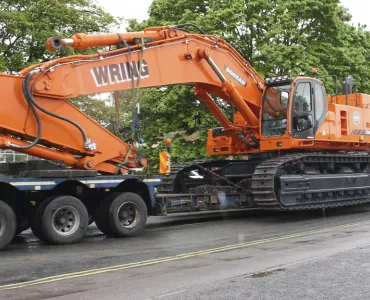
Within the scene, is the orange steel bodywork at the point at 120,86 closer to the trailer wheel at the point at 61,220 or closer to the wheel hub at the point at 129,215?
the wheel hub at the point at 129,215

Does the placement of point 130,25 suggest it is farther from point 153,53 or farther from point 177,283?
point 177,283

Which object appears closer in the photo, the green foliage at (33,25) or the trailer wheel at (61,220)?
the trailer wheel at (61,220)

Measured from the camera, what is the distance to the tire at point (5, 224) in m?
9.29

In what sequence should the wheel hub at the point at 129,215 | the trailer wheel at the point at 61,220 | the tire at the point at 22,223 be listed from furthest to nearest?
the wheel hub at the point at 129,215 → the tire at the point at 22,223 → the trailer wheel at the point at 61,220

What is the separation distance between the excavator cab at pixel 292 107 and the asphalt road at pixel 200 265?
2828mm

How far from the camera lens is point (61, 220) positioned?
10.1 metres

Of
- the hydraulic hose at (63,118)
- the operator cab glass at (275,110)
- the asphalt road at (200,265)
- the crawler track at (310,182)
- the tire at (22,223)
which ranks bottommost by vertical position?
the asphalt road at (200,265)

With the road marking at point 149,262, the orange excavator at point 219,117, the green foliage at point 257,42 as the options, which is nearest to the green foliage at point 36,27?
the green foliage at point 257,42

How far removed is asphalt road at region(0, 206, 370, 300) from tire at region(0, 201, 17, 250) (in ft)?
0.89

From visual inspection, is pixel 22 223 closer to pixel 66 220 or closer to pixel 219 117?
pixel 66 220

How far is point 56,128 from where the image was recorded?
10.4 metres

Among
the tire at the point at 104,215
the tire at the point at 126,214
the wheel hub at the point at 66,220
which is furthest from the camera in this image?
the tire at the point at 104,215

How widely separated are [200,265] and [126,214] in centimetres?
338

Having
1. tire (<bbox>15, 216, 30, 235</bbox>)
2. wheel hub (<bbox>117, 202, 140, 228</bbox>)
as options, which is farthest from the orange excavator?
tire (<bbox>15, 216, 30, 235</bbox>)
